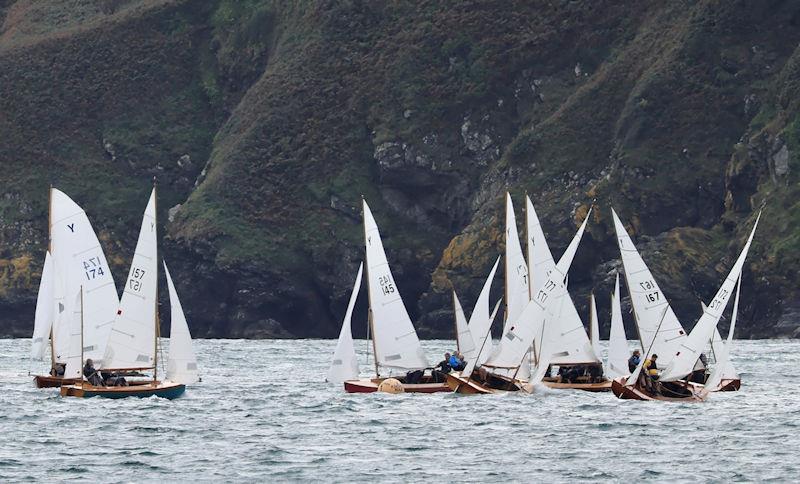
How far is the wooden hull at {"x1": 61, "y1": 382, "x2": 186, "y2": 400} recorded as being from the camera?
200 feet

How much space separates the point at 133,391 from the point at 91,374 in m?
1.83

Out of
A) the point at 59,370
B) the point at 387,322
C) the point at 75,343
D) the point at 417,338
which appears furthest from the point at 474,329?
the point at 59,370

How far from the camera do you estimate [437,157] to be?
16850 cm

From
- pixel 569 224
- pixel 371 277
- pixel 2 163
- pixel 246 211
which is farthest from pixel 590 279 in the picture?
pixel 371 277

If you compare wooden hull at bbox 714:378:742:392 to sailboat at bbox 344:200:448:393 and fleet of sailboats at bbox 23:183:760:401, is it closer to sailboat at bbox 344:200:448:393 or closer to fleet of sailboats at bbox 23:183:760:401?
fleet of sailboats at bbox 23:183:760:401

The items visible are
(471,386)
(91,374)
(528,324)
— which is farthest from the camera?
(91,374)

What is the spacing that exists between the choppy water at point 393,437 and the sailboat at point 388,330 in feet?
2.92

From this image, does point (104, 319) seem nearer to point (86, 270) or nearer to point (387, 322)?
point (86, 270)

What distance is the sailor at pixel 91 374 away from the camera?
6153cm

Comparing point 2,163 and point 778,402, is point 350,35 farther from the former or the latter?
point 778,402

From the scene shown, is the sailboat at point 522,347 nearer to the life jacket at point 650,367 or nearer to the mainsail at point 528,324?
the mainsail at point 528,324

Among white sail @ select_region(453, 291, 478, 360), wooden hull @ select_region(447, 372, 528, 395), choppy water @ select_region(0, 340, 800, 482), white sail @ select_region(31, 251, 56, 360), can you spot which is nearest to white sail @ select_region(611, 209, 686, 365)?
choppy water @ select_region(0, 340, 800, 482)

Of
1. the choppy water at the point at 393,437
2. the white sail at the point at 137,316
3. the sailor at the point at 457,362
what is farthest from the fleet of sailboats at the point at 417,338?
the choppy water at the point at 393,437

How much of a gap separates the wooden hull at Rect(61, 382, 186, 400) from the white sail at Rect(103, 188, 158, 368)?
783 millimetres
